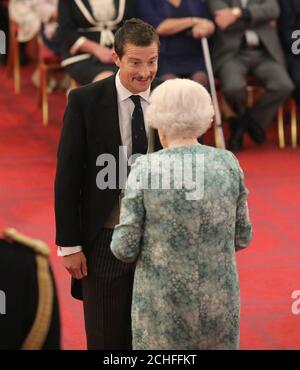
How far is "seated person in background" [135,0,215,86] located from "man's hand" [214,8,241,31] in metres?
0.07

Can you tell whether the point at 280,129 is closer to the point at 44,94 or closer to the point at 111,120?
the point at 44,94

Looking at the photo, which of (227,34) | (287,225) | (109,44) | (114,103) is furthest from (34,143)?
(114,103)

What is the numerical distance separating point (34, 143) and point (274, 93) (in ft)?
6.66

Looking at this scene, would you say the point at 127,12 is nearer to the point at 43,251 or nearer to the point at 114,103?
the point at 114,103

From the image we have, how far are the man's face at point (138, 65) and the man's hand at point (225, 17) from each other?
4015 millimetres

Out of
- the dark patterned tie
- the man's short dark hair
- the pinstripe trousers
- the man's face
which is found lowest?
the pinstripe trousers

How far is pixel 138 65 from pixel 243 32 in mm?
4234

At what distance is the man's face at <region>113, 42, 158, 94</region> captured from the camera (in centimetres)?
357

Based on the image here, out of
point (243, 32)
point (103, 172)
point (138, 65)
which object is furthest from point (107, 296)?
point (243, 32)

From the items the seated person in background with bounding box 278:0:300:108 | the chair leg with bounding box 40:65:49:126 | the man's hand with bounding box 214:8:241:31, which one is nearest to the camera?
the man's hand with bounding box 214:8:241:31

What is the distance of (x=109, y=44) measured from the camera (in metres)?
7.33

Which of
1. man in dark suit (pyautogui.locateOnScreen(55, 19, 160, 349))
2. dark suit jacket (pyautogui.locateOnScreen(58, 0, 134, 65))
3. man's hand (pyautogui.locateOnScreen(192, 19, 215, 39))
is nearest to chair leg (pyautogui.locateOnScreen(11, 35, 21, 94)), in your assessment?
dark suit jacket (pyautogui.locateOnScreen(58, 0, 134, 65))

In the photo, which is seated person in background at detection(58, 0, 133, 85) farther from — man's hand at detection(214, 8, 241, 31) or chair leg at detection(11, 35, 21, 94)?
chair leg at detection(11, 35, 21, 94)

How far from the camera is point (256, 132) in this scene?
789 centimetres
